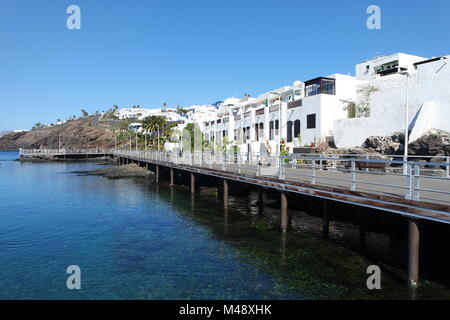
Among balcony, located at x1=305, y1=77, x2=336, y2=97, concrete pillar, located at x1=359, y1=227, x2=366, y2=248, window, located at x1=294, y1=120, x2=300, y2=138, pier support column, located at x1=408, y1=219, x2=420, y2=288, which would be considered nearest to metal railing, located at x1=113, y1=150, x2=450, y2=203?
pier support column, located at x1=408, y1=219, x2=420, y2=288

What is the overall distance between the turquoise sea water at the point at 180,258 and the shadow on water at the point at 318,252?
0.04m

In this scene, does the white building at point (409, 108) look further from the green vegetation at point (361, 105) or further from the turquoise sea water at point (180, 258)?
the turquoise sea water at point (180, 258)

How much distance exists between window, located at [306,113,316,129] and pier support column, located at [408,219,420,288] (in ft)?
86.1

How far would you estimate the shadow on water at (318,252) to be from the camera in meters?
9.23

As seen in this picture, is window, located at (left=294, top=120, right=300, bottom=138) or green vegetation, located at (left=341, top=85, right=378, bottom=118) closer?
green vegetation, located at (left=341, top=85, right=378, bottom=118)

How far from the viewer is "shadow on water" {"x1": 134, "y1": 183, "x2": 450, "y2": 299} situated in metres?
9.23

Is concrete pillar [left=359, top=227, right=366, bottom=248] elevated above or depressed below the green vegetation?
below

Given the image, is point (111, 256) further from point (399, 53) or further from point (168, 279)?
point (399, 53)

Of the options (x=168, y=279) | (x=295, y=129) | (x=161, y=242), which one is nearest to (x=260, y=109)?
(x=295, y=129)

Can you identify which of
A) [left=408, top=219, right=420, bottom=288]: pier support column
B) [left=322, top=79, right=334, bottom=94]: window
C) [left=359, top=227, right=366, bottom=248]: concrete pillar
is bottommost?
[left=359, top=227, right=366, bottom=248]: concrete pillar

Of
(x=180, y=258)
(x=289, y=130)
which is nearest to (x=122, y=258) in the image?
(x=180, y=258)

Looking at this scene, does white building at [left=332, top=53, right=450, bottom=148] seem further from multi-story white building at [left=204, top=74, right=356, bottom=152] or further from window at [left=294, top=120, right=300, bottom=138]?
window at [left=294, top=120, right=300, bottom=138]
